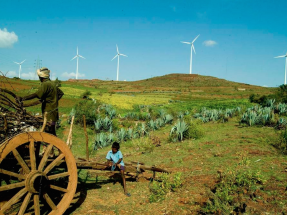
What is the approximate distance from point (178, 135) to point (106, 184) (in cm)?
527

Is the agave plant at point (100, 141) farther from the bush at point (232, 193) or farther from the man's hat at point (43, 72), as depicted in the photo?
the man's hat at point (43, 72)

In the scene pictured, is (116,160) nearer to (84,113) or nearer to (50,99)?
(50,99)

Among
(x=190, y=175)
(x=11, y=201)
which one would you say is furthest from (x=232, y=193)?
(x=11, y=201)

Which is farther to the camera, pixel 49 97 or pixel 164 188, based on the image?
pixel 164 188

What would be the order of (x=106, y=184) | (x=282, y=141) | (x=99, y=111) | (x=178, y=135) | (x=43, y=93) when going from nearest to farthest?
1. (x=43, y=93)
2. (x=106, y=184)
3. (x=282, y=141)
4. (x=178, y=135)
5. (x=99, y=111)

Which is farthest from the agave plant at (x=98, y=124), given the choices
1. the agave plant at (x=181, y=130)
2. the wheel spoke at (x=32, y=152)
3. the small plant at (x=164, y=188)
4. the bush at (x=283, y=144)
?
the wheel spoke at (x=32, y=152)

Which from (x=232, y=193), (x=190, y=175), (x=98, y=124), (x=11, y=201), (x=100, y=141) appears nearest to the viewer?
(x=11, y=201)

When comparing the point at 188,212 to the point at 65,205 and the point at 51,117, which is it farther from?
the point at 51,117

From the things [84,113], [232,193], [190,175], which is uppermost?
[84,113]

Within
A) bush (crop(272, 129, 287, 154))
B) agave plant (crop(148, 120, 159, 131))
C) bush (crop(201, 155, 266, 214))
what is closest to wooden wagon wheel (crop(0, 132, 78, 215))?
bush (crop(201, 155, 266, 214))

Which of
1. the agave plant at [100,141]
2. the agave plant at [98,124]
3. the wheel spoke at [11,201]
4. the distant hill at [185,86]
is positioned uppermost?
the distant hill at [185,86]

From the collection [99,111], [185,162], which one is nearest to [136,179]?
[185,162]

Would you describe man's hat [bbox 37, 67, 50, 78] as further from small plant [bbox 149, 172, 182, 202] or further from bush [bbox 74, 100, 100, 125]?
bush [bbox 74, 100, 100, 125]

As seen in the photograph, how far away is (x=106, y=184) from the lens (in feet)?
19.1
